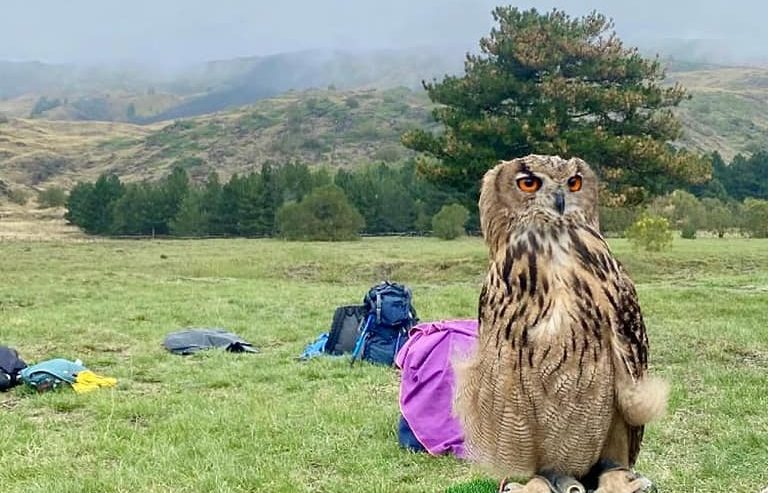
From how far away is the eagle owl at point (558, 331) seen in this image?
130 inches

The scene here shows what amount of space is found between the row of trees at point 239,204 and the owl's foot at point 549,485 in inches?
2208

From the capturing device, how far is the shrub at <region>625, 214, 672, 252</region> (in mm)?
31453

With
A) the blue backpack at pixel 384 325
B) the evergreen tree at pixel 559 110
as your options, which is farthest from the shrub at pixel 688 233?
the blue backpack at pixel 384 325

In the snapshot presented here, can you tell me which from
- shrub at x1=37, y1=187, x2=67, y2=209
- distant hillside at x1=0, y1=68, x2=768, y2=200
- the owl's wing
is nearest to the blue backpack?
the owl's wing

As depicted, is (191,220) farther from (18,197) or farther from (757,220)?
(18,197)

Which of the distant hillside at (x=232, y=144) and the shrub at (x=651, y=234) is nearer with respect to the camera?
the shrub at (x=651, y=234)

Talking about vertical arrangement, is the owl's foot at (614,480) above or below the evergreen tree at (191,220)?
above

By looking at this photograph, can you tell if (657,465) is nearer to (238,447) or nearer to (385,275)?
(238,447)

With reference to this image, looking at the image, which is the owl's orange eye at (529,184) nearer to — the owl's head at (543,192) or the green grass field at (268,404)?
the owl's head at (543,192)

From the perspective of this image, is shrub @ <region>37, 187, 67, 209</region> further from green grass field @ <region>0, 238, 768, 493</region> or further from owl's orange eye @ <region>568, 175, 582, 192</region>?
owl's orange eye @ <region>568, 175, 582, 192</region>

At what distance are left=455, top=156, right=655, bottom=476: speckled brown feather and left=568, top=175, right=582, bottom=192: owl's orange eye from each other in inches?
1.3

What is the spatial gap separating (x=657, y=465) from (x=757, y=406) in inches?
85.3

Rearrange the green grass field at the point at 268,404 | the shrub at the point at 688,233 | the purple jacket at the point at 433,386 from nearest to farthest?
the green grass field at the point at 268,404 < the purple jacket at the point at 433,386 < the shrub at the point at 688,233

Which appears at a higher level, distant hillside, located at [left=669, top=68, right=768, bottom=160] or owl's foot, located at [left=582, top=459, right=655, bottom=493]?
distant hillside, located at [left=669, top=68, right=768, bottom=160]
